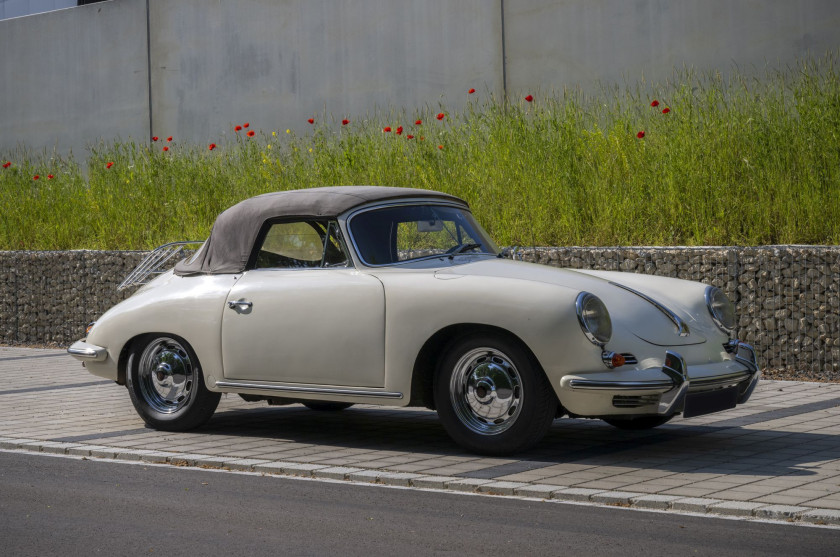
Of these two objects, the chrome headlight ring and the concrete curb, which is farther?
the chrome headlight ring

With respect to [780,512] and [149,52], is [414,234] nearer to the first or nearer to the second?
[780,512]

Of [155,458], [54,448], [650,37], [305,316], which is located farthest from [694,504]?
[650,37]

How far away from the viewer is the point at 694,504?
5.52 m

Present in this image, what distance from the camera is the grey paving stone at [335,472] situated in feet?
21.3

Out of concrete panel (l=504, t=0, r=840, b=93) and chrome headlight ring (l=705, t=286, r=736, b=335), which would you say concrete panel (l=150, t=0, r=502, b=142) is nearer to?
concrete panel (l=504, t=0, r=840, b=93)

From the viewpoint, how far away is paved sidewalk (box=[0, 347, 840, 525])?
584 cm

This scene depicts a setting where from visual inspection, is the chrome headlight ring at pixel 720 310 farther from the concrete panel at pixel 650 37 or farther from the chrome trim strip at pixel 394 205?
the concrete panel at pixel 650 37

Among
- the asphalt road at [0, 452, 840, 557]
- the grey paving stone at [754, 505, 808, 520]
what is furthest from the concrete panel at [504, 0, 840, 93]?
the asphalt road at [0, 452, 840, 557]

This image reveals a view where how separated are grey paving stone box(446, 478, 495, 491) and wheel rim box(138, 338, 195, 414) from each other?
2582 millimetres

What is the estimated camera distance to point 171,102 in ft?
73.5

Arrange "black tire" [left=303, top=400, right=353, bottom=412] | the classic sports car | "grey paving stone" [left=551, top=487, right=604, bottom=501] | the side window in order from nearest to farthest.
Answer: "grey paving stone" [left=551, top=487, right=604, bottom=501], the classic sports car, the side window, "black tire" [left=303, top=400, right=353, bottom=412]

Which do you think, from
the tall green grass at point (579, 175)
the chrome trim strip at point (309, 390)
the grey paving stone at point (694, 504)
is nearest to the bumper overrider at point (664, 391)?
the grey paving stone at point (694, 504)

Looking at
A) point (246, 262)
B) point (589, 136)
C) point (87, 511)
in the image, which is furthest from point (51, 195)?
point (87, 511)

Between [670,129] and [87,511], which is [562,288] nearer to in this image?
[87,511]
